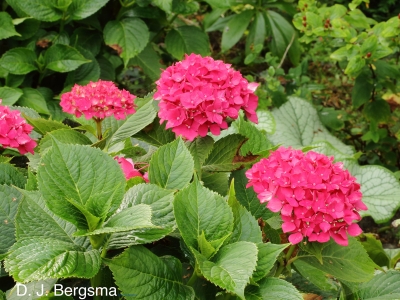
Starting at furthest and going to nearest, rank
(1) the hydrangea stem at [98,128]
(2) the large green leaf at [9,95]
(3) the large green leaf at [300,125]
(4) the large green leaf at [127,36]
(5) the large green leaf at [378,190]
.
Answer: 1. (4) the large green leaf at [127,36]
2. (2) the large green leaf at [9,95]
3. (3) the large green leaf at [300,125]
4. (5) the large green leaf at [378,190]
5. (1) the hydrangea stem at [98,128]

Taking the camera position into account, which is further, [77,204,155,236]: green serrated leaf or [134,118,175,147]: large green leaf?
[134,118,175,147]: large green leaf

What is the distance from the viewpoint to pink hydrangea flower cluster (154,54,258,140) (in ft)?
3.90

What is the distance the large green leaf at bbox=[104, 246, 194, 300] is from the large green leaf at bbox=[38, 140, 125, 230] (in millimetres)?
83

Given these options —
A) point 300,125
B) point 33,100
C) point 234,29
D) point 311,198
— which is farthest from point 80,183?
point 234,29

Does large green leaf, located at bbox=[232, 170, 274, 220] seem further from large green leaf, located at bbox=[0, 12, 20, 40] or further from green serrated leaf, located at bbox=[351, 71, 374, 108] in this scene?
large green leaf, located at bbox=[0, 12, 20, 40]

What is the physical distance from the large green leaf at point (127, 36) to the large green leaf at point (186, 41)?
272mm

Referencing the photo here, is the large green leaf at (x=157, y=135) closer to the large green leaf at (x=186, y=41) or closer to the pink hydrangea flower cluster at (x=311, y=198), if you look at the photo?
the pink hydrangea flower cluster at (x=311, y=198)

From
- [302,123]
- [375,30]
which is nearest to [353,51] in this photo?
[375,30]

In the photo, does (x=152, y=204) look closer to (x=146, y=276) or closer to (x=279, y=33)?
(x=146, y=276)

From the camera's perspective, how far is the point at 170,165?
1056 mm

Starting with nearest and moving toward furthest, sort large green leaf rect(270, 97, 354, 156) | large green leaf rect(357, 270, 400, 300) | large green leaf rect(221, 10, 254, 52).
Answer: large green leaf rect(357, 270, 400, 300) < large green leaf rect(270, 97, 354, 156) < large green leaf rect(221, 10, 254, 52)

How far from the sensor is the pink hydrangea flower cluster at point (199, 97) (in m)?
1.19

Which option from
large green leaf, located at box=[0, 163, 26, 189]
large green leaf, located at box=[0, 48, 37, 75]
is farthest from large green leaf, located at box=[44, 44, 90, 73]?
large green leaf, located at box=[0, 163, 26, 189]

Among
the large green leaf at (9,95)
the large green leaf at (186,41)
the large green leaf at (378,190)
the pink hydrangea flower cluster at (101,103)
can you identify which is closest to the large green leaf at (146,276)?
the pink hydrangea flower cluster at (101,103)
